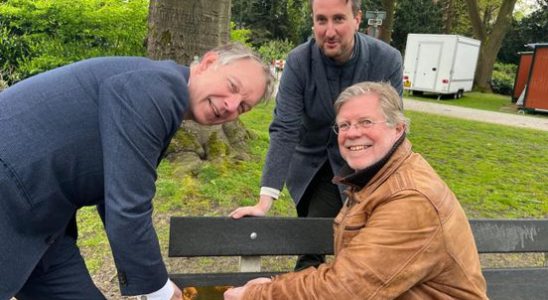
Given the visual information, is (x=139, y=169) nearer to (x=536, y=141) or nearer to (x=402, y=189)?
(x=402, y=189)

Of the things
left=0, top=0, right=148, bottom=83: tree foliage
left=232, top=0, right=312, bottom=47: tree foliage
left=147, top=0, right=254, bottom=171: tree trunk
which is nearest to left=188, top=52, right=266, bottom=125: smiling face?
left=147, top=0, right=254, bottom=171: tree trunk

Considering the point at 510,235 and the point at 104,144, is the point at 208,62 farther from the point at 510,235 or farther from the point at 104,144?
the point at 510,235

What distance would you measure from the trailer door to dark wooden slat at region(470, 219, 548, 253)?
66.0ft

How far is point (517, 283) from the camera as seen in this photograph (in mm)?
3174

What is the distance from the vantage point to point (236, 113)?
1.95 m

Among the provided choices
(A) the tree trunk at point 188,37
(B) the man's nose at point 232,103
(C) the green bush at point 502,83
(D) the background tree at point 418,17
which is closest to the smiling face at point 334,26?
(B) the man's nose at point 232,103

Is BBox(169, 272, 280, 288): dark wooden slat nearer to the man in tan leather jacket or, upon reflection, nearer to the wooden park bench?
the wooden park bench

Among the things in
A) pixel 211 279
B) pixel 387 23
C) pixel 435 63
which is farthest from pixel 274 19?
pixel 211 279

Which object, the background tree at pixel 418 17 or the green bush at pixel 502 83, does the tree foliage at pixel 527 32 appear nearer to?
the green bush at pixel 502 83

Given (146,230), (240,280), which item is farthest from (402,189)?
(240,280)

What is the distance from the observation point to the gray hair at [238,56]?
189 centimetres

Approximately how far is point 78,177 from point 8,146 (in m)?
0.24

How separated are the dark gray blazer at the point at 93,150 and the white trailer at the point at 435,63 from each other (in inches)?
862

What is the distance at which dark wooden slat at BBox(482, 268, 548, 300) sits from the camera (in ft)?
10.3
